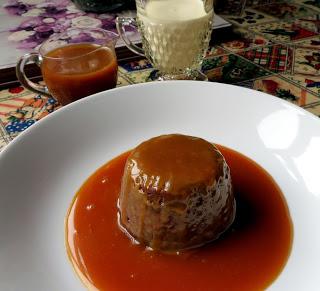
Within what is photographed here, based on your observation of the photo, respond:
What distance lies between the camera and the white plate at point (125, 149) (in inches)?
32.8

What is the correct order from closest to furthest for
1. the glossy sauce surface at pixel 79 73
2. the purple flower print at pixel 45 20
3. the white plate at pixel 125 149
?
the white plate at pixel 125 149 → the glossy sauce surface at pixel 79 73 → the purple flower print at pixel 45 20

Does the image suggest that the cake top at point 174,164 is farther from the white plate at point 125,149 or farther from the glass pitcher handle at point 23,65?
the glass pitcher handle at point 23,65

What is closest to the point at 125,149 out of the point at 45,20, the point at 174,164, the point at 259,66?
the point at 174,164

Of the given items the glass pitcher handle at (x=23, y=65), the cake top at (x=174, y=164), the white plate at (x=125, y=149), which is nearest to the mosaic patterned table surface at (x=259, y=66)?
the glass pitcher handle at (x=23, y=65)

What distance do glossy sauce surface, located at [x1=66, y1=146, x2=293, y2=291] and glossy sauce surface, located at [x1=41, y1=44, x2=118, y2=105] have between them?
40 cm

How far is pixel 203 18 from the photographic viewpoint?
1.35 meters

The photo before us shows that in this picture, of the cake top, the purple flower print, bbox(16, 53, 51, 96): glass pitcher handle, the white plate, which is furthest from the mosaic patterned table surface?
the cake top

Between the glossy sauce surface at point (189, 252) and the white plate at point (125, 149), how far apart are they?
26mm

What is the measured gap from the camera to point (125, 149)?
1.16 metres

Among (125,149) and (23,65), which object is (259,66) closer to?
(125,149)

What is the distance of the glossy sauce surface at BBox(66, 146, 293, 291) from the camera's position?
83cm

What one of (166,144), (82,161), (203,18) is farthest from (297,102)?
(82,161)

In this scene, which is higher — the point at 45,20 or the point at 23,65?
the point at 23,65

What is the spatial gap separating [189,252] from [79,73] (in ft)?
2.30
